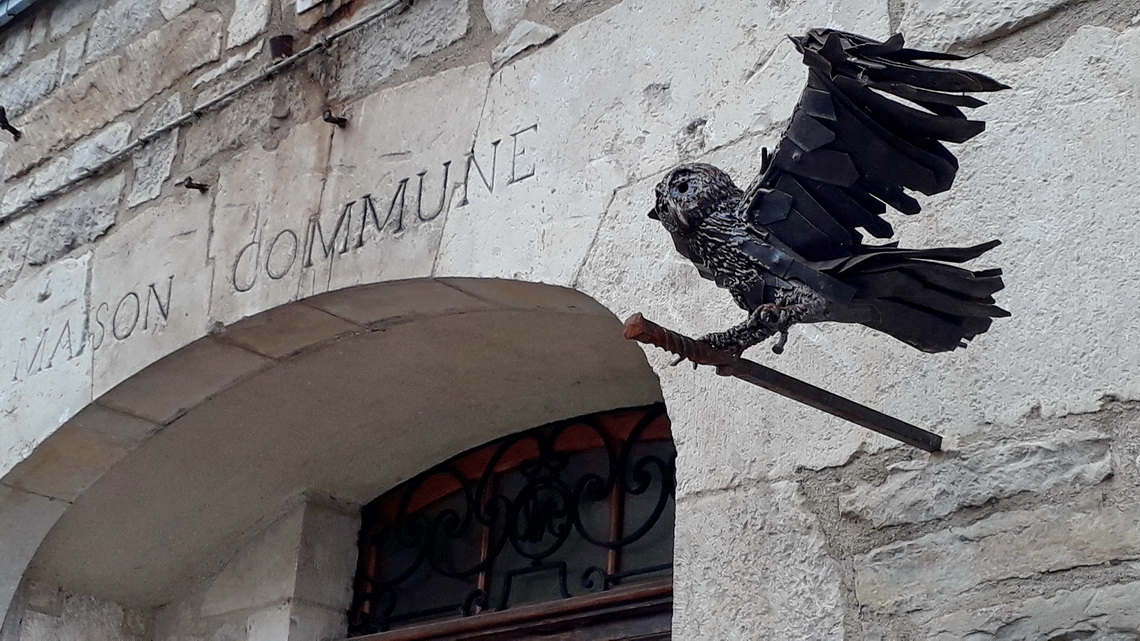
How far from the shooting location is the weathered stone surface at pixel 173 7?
2.94 meters

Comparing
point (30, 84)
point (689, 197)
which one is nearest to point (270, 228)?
point (30, 84)

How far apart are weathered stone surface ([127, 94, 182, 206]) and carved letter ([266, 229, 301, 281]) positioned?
0.42 metres

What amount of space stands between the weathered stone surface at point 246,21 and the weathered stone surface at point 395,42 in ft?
0.79

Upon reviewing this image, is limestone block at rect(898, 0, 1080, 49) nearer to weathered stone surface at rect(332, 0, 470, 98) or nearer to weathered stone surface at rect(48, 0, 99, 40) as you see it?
weathered stone surface at rect(332, 0, 470, 98)

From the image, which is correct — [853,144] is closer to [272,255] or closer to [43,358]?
[272,255]

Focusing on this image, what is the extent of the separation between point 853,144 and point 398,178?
4.05 feet

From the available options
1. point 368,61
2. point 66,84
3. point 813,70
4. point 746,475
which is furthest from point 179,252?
point 813,70

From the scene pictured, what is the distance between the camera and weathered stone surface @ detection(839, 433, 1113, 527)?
1.45 meters

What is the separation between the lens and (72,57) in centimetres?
317

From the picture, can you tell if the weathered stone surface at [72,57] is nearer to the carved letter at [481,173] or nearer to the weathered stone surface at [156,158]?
the weathered stone surface at [156,158]

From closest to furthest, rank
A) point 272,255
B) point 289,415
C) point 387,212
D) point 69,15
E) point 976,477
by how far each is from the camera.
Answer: point 976,477 → point 387,212 → point 272,255 → point 289,415 → point 69,15

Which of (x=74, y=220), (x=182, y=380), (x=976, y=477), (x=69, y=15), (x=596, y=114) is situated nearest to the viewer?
(x=976, y=477)

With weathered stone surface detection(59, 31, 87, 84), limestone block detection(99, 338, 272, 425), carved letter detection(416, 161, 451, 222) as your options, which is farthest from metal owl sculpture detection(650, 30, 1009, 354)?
weathered stone surface detection(59, 31, 87, 84)

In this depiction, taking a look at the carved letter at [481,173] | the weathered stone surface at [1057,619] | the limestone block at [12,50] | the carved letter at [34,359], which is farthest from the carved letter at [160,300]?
the weathered stone surface at [1057,619]
